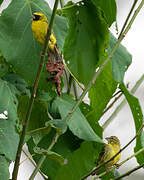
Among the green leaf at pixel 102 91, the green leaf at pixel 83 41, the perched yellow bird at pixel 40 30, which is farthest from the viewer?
the green leaf at pixel 102 91

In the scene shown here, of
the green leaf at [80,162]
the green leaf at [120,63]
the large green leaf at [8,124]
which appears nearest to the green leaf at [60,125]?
the large green leaf at [8,124]

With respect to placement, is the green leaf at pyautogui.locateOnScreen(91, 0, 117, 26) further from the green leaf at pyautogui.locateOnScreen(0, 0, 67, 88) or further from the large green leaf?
the large green leaf

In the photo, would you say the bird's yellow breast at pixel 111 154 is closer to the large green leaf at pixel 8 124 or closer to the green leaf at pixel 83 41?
the green leaf at pixel 83 41

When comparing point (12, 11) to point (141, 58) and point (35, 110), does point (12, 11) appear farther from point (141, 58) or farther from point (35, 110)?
point (141, 58)

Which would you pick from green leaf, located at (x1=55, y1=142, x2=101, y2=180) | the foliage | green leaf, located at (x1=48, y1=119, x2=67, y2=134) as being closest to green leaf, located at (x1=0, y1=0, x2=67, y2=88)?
the foliage

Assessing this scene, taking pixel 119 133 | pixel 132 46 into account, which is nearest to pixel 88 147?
pixel 119 133

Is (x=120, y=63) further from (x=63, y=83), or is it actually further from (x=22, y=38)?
(x=22, y=38)

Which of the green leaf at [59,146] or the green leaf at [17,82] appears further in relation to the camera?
the green leaf at [59,146]

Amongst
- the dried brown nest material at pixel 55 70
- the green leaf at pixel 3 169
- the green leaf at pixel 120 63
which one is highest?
the dried brown nest material at pixel 55 70
